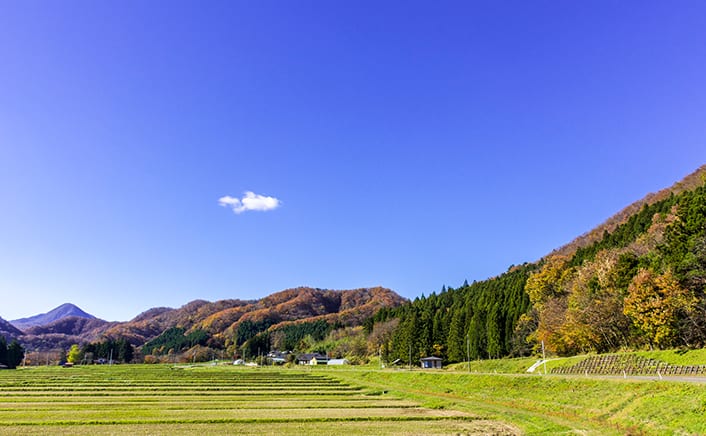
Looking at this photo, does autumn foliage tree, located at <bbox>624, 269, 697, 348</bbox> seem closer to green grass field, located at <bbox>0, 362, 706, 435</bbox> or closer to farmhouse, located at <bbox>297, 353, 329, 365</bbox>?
green grass field, located at <bbox>0, 362, 706, 435</bbox>

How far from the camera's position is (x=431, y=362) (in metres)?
81.0

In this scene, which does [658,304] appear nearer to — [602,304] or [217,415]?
[602,304]

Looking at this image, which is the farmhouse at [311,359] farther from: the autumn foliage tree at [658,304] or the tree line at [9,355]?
the autumn foliage tree at [658,304]

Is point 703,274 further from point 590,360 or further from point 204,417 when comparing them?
point 204,417

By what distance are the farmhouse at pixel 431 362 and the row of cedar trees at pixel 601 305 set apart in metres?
2.54

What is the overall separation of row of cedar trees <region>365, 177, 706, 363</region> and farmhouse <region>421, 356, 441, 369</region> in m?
2.54

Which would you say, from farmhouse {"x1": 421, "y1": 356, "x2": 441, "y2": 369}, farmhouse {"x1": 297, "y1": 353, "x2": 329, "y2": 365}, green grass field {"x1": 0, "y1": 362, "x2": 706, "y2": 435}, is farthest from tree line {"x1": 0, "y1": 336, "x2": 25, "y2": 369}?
farmhouse {"x1": 421, "y1": 356, "x2": 441, "y2": 369}

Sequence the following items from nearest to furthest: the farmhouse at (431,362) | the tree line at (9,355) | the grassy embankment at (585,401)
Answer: the grassy embankment at (585,401)
the farmhouse at (431,362)
the tree line at (9,355)

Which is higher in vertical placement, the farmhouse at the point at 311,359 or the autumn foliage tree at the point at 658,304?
the autumn foliage tree at the point at 658,304

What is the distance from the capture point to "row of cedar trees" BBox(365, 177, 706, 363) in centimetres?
4038

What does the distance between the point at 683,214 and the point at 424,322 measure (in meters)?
56.6

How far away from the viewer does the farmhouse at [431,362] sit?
263ft

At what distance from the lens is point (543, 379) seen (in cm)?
3669

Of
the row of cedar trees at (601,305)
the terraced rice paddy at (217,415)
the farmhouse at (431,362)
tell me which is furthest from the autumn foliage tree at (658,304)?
the farmhouse at (431,362)
